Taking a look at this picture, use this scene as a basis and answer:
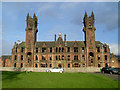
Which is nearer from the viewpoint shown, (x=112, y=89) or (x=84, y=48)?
(x=112, y=89)

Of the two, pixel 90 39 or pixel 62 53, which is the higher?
pixel 90 39

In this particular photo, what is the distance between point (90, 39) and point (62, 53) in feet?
48.6

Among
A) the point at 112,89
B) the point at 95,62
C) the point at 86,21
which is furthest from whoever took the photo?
the point at 86,21

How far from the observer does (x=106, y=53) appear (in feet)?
187

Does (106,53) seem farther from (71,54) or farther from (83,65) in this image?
(71,54)

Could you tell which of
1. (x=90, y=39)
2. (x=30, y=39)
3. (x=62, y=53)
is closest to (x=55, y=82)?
(x=62, y=53)

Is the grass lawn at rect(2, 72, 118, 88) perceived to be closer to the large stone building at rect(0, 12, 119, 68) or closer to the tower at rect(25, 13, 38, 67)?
the large stone building at rect(0, 12, 119, 68)

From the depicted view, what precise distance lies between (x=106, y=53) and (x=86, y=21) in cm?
1785

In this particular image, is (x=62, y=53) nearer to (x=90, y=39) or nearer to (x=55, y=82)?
(x=90, y=39)

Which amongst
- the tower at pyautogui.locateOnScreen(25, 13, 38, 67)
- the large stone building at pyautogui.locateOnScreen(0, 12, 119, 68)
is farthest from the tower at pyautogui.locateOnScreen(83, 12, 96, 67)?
the tower at pyautogui.locateOnScreen(25, 13, 38, 67)

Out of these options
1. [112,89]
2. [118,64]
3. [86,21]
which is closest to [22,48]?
[86,21]

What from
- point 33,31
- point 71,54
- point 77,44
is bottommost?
point 71,54

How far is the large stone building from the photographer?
56594 mm

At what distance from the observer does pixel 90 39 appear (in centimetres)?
5831
